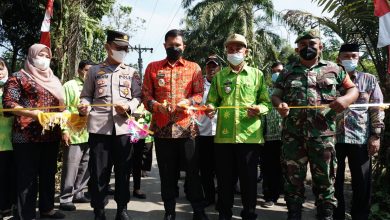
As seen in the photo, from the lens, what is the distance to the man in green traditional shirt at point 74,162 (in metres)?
4.90

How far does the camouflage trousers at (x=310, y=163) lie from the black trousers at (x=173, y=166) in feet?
3.20

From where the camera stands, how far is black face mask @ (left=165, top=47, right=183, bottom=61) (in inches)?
161

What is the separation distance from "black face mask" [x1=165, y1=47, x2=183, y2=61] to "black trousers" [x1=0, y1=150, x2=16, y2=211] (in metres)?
2.20

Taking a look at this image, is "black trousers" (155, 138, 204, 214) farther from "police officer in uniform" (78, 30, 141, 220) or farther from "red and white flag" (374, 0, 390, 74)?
"red and white flag" (374, 0, 390, 74)

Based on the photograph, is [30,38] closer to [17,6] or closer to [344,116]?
[17,6]

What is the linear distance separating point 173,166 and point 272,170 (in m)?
1.63

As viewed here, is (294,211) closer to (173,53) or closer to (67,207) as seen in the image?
(173,53)

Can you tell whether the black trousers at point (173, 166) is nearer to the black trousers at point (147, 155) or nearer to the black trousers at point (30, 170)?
the black trousers at point (30, 170)

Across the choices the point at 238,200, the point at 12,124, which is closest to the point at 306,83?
the point at 238,200

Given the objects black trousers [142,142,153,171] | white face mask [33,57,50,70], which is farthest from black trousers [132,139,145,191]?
white face mask [33,57,50,70]

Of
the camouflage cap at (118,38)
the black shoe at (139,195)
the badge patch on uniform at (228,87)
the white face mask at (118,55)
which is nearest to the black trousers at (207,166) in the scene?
the black shoe at (139,195)

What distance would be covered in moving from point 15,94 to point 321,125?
3.26 m

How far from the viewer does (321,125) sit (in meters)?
→ 3.75

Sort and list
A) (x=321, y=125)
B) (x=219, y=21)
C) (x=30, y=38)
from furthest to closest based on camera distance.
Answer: (x=219, y=21) < (x=30, y=38) < (x=321, y=125)
